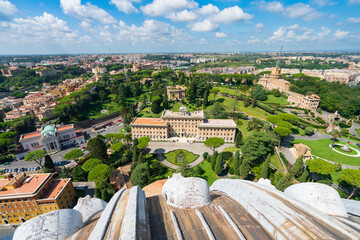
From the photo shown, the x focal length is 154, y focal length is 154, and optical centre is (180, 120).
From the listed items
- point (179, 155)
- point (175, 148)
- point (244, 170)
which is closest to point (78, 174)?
point (179, 155)

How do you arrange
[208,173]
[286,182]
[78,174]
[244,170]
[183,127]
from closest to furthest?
1. [286,182]
2. [244,170]
3. [78,174]
4. [208,173]
5. [183,127]

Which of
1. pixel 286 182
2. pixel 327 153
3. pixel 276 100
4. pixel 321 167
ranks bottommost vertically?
pixel 327 153

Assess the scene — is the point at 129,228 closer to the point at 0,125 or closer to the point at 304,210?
the point at 304,210

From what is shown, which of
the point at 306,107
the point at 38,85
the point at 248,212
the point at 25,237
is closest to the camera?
the point at 25,237

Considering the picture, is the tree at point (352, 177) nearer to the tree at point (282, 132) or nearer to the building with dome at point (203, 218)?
the tree at point (282, 132)

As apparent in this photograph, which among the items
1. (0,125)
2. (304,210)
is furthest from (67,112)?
(304,210)

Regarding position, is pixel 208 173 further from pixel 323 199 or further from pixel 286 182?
pixel 323 199

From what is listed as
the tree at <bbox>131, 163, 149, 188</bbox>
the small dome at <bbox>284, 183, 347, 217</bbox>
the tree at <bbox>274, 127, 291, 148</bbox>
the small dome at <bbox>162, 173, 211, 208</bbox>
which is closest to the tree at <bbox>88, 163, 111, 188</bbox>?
the tree at <bbox>131, 163, 149, 188</bbox>
